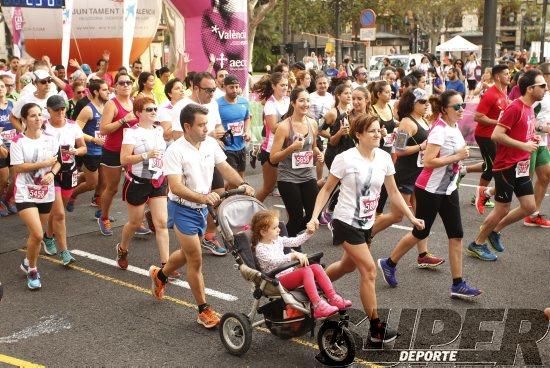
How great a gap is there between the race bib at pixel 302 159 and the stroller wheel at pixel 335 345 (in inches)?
93.2

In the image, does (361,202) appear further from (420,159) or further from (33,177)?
(33,177)

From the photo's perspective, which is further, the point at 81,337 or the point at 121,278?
the point at 121,278

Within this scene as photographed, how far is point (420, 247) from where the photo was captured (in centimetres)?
689

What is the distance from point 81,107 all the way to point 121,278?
3.46m

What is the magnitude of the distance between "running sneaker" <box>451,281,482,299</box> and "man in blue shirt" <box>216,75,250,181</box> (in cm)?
313

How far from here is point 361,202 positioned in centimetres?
500

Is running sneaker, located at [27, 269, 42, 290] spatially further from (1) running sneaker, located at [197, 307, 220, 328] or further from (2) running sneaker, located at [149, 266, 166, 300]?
(1) running sneaker, located at [197, 307, 220, 328]

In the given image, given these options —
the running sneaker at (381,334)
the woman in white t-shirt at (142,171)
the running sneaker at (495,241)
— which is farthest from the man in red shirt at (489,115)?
the running sneaker at (381,334)

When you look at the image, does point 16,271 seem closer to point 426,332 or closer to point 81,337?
point 81,337

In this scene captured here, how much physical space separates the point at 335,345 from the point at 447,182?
83.0 inches

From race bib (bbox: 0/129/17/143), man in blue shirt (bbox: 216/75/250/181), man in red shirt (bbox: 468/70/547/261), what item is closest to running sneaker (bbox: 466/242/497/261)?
man in red shirt (bbox: 468/70/547/261)

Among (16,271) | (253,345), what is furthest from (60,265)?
(253,345)

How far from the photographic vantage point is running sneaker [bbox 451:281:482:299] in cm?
584

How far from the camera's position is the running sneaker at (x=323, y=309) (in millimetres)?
4383
